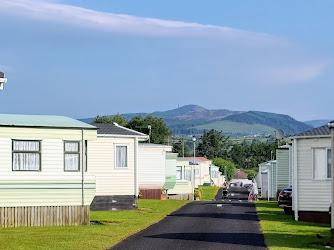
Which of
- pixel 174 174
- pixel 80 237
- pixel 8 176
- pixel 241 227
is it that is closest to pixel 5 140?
pixel 8 176

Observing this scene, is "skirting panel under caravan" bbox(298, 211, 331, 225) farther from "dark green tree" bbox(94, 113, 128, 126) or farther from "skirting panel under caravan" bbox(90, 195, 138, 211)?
"dark green tree" bbox(94, 113, 128, 126)

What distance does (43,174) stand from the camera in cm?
2786

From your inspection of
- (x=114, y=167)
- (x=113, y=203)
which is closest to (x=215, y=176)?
(x=113, y=203)

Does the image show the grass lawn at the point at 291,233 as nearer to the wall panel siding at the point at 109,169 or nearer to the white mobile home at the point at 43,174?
the white mobile home at the point at 43,174

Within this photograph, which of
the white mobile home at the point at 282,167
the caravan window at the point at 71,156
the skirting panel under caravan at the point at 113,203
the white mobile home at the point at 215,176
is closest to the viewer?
the caravan window at the point at 71,156

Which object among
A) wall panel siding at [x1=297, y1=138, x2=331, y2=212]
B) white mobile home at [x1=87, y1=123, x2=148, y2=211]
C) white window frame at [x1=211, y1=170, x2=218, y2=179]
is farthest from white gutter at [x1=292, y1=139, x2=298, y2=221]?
white window frame at [x1=211, y1=170, x2=218, y2=179]

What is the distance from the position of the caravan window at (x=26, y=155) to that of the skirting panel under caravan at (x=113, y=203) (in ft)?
36.3

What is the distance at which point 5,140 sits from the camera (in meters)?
27.2

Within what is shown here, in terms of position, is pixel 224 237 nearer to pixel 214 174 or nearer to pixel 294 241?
pixel 294 241

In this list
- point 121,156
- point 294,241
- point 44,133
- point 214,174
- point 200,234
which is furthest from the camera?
point 214,174

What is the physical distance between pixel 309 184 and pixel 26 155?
12.1m

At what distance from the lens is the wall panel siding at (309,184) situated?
1222 inches

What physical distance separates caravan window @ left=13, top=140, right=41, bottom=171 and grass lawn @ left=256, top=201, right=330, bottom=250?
8.83 metres

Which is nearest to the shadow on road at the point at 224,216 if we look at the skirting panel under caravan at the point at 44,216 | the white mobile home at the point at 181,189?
the skirting panel under caravan at the point at 44,216
